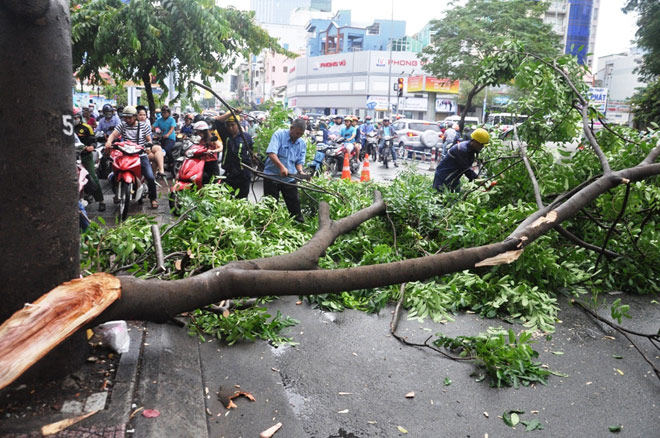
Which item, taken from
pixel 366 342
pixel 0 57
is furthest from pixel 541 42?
pixel 0 57

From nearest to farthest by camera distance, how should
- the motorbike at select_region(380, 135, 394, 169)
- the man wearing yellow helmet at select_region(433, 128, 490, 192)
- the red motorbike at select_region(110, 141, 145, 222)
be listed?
the man wearing yellow helmet at select_region(433, 128, 490, 192)
the red motorbike at select_region(110, 141, 145, 222)
the motorbike at select_region(380, 135, 394, 169)

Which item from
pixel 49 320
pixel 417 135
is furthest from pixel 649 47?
pixel 49 320

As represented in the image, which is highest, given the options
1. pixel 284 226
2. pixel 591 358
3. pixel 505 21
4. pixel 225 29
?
pixel 505 21

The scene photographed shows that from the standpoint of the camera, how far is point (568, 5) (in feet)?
290

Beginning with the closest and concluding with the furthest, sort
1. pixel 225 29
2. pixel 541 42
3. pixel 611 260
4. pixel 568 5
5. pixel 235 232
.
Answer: pixel 235 232 < pixel 611 260 < pixel 225 29 < pixel 541 42 < pixel 568 5

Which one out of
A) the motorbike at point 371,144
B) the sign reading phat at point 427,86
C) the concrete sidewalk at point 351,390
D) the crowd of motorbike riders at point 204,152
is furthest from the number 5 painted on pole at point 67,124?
the sign reading phat at point 427,86

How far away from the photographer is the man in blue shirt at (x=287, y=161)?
830cm

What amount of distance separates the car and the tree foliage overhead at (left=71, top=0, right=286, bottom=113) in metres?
16.7

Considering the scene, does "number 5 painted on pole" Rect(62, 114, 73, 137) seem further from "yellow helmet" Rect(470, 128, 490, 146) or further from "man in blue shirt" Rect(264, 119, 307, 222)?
"yellow helmet" Rect(470, 128, 490, 146)

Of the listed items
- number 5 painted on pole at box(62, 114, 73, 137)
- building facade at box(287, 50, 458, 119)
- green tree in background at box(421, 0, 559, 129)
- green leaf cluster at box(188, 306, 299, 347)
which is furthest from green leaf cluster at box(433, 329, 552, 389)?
building facade at box(287, 50, 458, 119)

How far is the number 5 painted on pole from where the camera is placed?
3.34m

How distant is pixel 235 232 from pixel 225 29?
826 centimetres

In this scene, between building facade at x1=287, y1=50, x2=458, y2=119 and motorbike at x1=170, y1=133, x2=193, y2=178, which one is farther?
building facade at x1=287, y1=50, x2=458, y2=119

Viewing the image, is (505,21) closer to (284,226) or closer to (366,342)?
(284,226)
